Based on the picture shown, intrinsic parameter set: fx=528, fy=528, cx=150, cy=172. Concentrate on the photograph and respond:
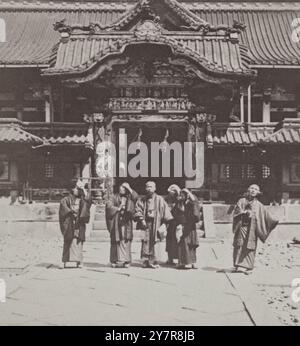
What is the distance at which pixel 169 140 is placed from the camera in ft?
61.0

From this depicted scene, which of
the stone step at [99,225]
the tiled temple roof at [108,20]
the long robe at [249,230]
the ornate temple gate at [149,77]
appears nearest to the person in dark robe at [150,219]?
the long robe at [249,230]

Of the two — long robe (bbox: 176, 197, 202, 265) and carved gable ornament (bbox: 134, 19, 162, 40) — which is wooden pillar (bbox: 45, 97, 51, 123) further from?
long robe (bbox: 176, 197, 202, 265)

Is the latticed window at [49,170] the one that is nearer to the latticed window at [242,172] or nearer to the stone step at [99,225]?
the stone step at [99,225]

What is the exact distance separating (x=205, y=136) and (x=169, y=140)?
250 centimetres

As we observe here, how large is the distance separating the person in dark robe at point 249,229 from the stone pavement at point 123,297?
0.37 meters

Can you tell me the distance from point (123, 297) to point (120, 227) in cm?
271

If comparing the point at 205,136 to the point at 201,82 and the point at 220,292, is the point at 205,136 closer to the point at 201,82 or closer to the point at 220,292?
the point at 201,82

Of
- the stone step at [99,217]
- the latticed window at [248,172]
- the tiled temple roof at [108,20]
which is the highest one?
the tiled temple roof at [108,20]

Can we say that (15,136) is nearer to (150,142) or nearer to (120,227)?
(150,142)

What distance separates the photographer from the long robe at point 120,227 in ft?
32.6

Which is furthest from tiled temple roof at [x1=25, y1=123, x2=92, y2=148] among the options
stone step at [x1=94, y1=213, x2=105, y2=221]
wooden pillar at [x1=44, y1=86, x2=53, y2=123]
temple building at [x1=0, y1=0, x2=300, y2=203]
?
stone step at [x1=94, y1=213, x2=105, y2=221]

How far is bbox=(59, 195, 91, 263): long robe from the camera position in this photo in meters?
9.87

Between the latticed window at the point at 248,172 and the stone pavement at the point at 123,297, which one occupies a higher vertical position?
the latticed window at the point at 248,172

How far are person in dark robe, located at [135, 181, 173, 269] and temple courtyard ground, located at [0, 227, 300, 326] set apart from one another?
320 mm
